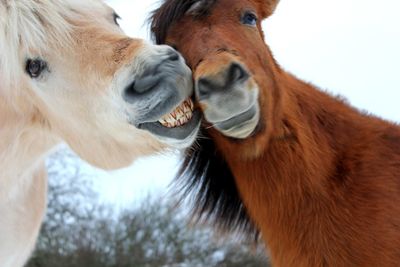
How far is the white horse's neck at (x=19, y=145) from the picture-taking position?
2.67m

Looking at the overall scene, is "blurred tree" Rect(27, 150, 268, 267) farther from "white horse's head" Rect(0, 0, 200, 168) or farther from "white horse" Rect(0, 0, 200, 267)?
"white horse's head" Rect(0, 0, 200, 168)

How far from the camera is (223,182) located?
2.88m

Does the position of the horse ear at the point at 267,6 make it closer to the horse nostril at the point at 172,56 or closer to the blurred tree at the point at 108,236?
the horse nostril at the point at 172,56

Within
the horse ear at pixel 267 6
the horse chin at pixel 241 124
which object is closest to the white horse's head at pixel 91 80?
the horse chin at pixel 241 124

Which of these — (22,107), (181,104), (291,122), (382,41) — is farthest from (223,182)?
(382,41)

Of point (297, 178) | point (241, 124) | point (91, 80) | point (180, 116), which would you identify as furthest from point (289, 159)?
point (91, 80)

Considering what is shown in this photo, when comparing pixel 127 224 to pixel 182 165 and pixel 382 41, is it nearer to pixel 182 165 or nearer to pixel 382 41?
pixel 382 41

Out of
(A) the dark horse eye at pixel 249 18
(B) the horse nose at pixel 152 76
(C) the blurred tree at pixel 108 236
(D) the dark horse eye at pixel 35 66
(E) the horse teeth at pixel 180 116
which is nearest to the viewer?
(B) the horse nose at pixel 152 76

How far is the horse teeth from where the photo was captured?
7.80 feet

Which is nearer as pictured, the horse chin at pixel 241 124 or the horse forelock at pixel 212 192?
the horse chin at pixel 241 124

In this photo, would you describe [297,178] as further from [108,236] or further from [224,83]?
[108,236]

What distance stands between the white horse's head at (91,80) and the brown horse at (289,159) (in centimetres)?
16

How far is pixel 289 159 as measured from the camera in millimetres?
2721

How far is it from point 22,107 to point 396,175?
1423 mm
